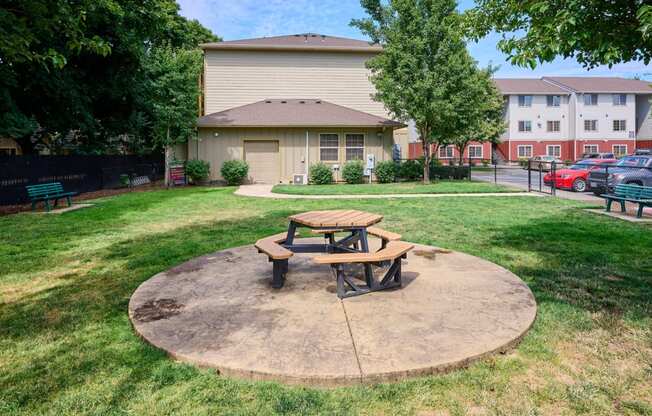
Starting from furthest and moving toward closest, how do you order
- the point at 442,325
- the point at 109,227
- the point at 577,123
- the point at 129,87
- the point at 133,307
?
the point at 577,123 < the point at 129,87 < the point at 109,227 < the point at 133,307 < the point at 442,325

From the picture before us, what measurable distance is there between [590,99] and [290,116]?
135 ft

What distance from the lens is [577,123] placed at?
4753 centimetres

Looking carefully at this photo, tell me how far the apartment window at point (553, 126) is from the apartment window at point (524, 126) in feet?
7.38

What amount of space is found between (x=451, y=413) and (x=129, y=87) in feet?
69.8

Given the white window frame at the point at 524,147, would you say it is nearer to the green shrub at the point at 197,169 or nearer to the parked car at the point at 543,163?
the parked car at the point at 543,163

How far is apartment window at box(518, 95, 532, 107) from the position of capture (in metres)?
47.6

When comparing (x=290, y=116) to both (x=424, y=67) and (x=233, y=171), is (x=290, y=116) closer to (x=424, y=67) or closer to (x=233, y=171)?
(x=233, y=171)

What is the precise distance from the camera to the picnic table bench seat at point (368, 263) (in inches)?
165

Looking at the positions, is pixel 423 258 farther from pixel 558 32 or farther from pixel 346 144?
pixel 346 144

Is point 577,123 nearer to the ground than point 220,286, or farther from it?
farther from it

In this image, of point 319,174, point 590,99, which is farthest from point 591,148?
point 319,174

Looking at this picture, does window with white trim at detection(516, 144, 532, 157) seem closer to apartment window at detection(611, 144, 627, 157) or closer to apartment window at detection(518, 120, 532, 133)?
apartment window at detection(518, 120, 532, 133)

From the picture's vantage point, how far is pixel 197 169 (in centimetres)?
2116

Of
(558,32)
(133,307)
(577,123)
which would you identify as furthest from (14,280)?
(577,123)
